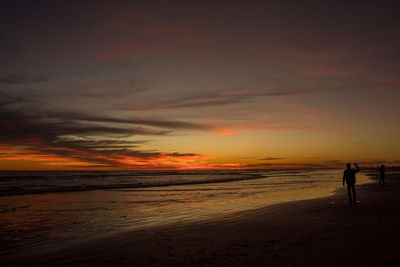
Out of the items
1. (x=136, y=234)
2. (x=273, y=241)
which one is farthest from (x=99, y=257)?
(x=273, y=241)

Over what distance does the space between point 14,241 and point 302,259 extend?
33.2 feet

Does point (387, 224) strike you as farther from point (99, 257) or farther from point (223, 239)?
point (99, 257)

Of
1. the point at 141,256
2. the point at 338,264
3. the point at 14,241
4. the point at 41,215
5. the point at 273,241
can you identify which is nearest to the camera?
the point at 338,264

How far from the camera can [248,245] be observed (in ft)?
26.3

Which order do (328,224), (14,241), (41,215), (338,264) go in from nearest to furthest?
1. (338,264)
2. (14,241)
3. (328,224)
4. (41,215)

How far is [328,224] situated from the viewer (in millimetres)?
10508

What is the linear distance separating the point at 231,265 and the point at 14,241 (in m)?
8.45

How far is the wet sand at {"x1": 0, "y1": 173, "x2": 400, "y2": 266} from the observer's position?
22.4ft

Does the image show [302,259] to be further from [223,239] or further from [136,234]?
[136,234]

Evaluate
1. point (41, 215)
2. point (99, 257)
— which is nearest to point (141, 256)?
point (99, 257)

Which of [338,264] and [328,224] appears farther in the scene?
[328,224]

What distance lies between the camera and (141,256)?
24.5ft

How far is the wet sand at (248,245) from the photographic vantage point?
268 inches

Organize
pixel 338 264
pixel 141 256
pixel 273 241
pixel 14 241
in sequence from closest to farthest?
pixel 338 264 < pixel 141 256 < pixel 273 241 < pixel 14 241
